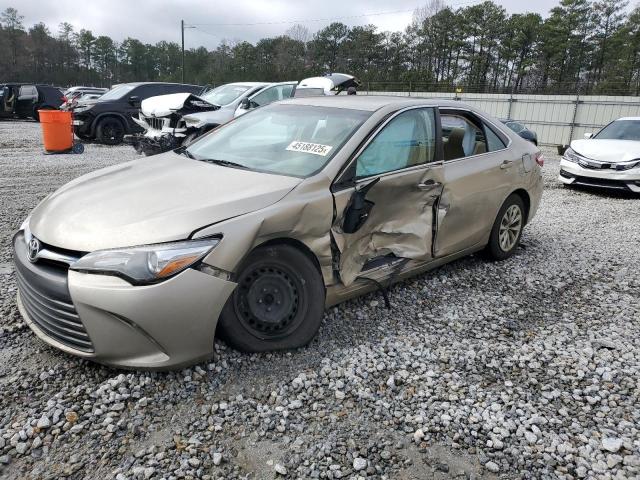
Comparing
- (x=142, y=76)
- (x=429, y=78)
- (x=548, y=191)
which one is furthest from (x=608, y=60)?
(x=142, y=76)

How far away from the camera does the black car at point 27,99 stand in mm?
20375

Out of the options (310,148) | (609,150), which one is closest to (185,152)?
(310,148)

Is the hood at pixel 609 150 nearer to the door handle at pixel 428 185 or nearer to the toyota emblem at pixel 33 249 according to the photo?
the door handle at pixel 428 185

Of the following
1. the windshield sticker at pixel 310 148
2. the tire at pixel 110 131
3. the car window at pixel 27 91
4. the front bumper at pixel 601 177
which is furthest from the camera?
the car window at pixel 27 91

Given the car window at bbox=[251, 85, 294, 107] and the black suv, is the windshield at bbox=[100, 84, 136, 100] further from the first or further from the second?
the car window at bbox=[251, 85, 294, 107]

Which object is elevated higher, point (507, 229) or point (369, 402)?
point (507, 229)

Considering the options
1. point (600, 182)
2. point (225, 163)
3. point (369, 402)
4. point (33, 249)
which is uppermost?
point (225, 163)

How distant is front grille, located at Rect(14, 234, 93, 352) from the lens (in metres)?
2.52

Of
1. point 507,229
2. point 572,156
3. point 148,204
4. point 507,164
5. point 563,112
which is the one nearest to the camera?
point 148,204

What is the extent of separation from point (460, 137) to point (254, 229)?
237 cm

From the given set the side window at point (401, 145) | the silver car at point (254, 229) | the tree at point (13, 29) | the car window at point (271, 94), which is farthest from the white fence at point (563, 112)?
the tree at point (13, 29)

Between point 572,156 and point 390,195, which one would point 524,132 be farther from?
point 390,195

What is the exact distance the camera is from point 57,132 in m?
11.4

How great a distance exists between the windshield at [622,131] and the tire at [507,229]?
6.35 m
